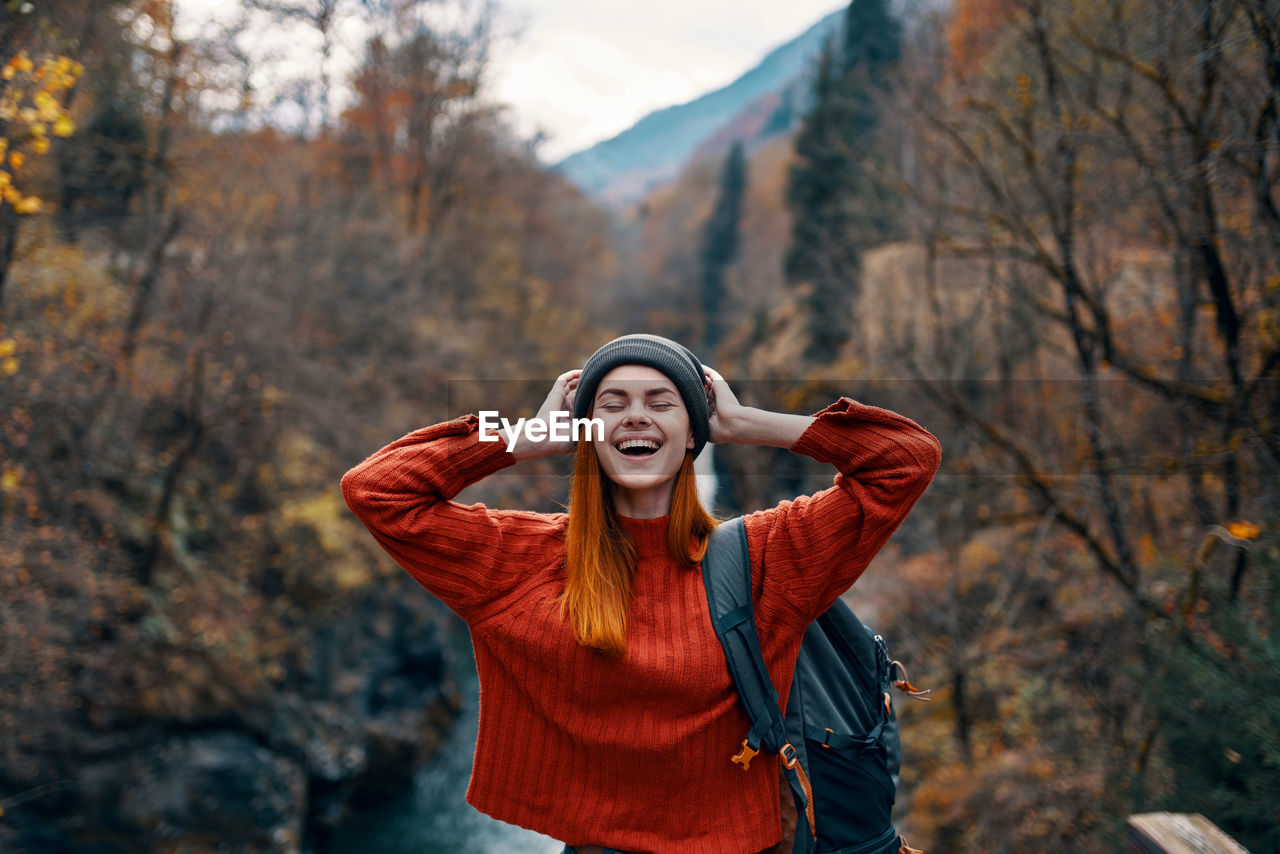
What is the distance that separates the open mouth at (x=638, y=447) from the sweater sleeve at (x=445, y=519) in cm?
28

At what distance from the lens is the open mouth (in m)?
1.81

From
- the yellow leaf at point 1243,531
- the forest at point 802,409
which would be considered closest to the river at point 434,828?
the forest at point 802,409

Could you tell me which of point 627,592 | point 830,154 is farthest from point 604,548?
point 830,154

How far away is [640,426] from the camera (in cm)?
181

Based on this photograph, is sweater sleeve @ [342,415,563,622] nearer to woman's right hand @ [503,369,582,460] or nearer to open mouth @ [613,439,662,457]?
woman's right hand @ [503,369,582,460]

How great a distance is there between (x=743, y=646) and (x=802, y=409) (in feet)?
26.7

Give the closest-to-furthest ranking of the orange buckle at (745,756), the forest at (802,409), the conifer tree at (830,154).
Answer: the orange buckle at (745,756), the forest at (802,409), the conifer tree at (830,154)

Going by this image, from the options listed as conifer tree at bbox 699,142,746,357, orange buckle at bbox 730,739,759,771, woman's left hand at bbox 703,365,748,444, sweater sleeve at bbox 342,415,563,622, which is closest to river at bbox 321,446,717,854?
woman's left hand at bbox 703,365,748,444

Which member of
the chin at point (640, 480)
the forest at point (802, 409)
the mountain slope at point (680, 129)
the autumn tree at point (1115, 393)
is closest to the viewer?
the chin at point (640, 480)

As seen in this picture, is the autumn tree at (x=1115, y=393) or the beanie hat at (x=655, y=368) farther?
the autumn tree at (x=1115, y=393)

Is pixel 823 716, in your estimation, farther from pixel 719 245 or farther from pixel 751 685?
pixel 719 245

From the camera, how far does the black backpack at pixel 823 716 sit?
1.67 metres

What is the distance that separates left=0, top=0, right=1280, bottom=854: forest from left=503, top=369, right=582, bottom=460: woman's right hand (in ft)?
2.46

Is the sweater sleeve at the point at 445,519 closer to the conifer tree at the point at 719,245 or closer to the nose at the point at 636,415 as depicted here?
the nose at the point at 636,415
